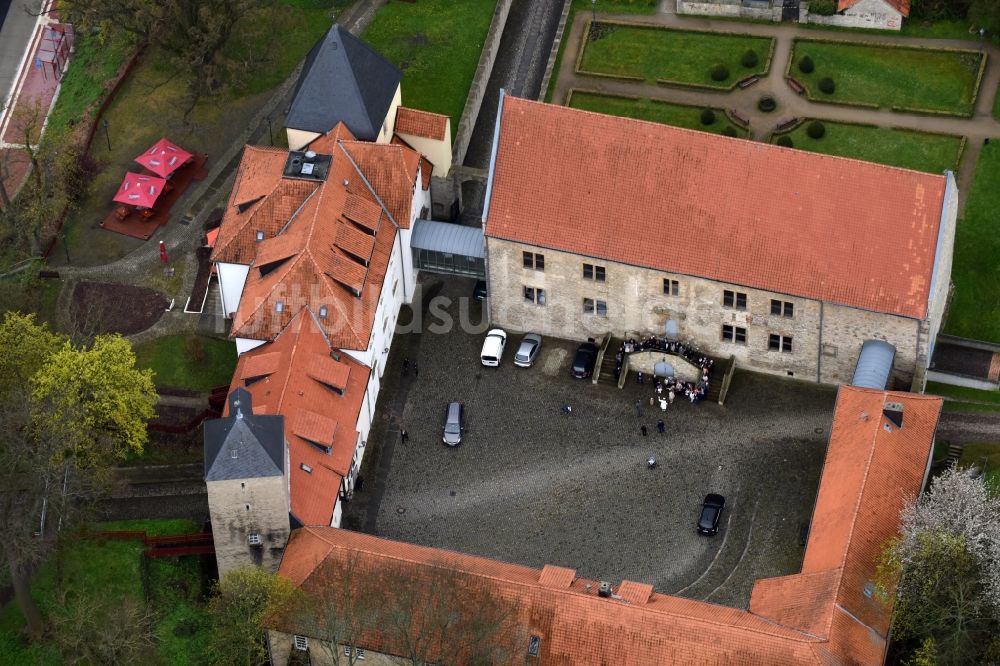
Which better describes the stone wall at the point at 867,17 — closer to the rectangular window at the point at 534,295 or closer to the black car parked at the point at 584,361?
the rectangular window at the point at 534,295

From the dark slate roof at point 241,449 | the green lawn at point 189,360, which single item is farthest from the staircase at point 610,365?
the dark slate roof at point 241,449

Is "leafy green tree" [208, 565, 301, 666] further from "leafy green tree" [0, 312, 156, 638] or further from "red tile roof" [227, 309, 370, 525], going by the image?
"leafy green tree" [0, 312, 156, 638]

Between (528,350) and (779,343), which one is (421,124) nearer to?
(528,350)

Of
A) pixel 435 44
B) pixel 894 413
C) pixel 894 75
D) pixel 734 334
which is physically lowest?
pixel 894 413

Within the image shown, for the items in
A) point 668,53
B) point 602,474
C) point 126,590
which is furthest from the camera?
Result: point 668,53

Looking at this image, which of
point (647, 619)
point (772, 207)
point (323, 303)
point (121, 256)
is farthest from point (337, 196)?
point (647, 619)

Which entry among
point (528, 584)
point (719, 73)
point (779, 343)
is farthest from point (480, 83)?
point (528, 584)
